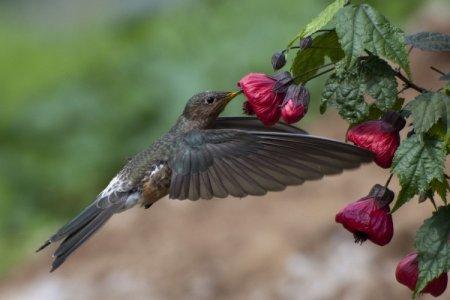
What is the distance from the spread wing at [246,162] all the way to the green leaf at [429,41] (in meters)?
0.36

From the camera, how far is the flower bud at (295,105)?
2.58 m

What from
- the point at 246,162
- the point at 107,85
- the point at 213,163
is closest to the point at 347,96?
the point at 246,162

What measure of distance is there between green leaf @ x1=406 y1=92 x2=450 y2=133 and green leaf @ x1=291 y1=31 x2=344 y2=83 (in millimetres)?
335

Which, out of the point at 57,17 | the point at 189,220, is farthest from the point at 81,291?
the point at 57,17

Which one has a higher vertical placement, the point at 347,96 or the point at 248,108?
the point at 248,108

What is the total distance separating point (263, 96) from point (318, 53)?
8.1 inches

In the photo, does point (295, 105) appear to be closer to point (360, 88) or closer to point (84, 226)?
point (360, 88)

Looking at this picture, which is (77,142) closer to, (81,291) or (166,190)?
(81,291)

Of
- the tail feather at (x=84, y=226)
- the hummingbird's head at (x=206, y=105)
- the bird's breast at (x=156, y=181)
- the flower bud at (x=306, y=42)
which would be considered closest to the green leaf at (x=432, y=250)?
the flower bud at (x=306, y=42)

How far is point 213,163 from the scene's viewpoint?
3.36 m

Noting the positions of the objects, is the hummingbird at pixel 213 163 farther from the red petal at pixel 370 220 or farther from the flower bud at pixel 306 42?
the flower bud at pixel 306 42

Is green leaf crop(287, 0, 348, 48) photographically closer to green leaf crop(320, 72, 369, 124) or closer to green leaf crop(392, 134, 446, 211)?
green leaf crop(320, 72, 369, 124)

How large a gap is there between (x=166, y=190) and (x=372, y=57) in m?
1.21

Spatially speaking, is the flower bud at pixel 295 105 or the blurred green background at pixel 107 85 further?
the blurred green background at pixel 107 85
